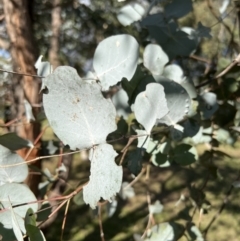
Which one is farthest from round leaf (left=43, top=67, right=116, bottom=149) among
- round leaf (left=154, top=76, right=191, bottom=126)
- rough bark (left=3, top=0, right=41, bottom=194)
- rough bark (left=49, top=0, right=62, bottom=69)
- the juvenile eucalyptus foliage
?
rough bark (left=49, top=0, right=62, bottom=69)

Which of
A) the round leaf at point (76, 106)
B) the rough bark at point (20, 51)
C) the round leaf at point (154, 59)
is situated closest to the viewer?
the round leaf at point (76, 106)

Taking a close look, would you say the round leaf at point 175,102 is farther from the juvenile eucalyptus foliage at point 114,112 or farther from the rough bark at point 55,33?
the rough bark at point 55,33

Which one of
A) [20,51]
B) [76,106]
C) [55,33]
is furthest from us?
[55,33]

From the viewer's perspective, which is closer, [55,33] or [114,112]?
[114,112]

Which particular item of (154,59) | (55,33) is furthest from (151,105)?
(55,33)

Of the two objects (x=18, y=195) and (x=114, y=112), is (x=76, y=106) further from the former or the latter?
(x=18, y=195)

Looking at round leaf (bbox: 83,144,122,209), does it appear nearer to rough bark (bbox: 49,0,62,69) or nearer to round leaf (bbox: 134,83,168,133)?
round leaf (bbox: 134,83,168,133)

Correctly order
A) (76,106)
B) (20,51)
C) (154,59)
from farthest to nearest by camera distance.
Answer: (20,51)
(154,59)
(76,106)

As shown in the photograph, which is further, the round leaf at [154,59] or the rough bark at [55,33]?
the rough bark at [55,33]

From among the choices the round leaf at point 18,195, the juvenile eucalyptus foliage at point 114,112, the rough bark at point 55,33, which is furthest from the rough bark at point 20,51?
the round leaf at point 18,195

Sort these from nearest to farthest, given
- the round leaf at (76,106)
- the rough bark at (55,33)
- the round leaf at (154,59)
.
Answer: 1. the round leaf at (76,106)
2. the round leaf at (154,59)
3. the rough bark at (55,33)

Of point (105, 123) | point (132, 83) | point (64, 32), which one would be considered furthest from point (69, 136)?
point (64, 32)
